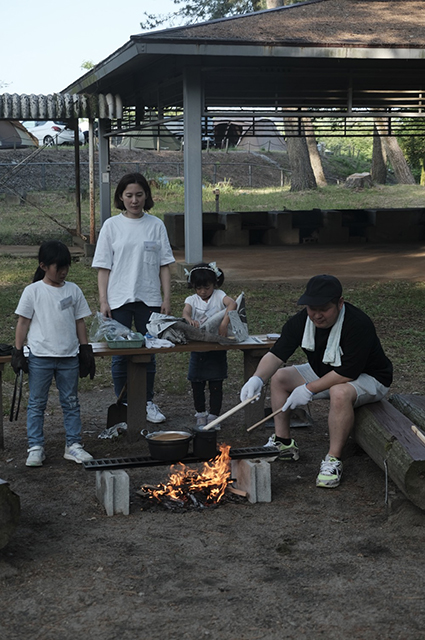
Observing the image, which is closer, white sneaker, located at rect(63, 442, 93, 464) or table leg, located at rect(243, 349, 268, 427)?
white sneaker, located at rect(63, 442, 93, 464)

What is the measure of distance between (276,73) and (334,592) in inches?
440

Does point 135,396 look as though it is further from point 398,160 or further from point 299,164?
point 398,160

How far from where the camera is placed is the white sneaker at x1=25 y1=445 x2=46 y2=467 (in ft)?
16.7

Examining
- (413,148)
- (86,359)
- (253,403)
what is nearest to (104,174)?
(253,403)

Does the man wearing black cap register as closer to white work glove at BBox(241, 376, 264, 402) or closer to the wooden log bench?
white work glove at BBox(241, 376, 264, 402)

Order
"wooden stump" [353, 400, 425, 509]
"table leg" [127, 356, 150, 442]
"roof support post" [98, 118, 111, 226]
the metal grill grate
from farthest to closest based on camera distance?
"roof support post" [98, 118, 111, 226] < "table leg" [127, 356, 150, 442] < the metal grill grate < "wooden stump" [353, 400, 425, 509]

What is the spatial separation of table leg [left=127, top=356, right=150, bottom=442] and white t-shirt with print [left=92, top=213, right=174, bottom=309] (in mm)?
470

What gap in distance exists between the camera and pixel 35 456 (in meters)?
5.10

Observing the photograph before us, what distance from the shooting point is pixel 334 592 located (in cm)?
344

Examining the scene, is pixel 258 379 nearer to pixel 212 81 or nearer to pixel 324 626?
pixel 324 626

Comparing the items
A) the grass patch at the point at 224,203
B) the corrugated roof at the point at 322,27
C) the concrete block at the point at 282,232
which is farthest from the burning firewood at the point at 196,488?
the grass patch at the point at 224,203

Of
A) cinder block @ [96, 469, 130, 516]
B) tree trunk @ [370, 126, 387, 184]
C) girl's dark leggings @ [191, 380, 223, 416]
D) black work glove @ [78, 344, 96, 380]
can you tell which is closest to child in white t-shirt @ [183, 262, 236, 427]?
girl's dark leggings @ [191, 380, 223, 416]

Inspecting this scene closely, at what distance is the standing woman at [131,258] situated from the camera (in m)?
5.56

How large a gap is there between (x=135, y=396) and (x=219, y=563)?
1951mm
